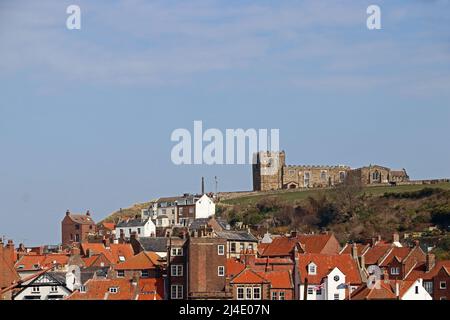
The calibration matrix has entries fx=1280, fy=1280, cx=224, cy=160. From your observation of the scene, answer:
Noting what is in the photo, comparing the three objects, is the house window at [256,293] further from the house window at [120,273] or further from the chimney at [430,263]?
the chimney at [430,263]

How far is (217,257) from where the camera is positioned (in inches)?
1692

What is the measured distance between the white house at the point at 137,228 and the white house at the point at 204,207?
18.8 feet

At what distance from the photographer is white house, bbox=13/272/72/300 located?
132 feet

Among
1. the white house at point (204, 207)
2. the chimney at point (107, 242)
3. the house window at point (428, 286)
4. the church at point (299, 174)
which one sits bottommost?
the house window at point (428, 286)

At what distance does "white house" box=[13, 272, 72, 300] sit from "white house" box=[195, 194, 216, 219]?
128 ft

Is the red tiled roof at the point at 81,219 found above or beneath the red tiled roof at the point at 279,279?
above

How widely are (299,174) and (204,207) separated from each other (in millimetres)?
16229

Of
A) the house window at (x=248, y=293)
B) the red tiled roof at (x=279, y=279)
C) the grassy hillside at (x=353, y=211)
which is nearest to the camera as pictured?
the house window at (x=248, y=293)

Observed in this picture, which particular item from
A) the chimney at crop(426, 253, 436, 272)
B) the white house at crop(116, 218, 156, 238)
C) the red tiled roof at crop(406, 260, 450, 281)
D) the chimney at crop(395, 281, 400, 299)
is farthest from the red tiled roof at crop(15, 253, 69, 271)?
the white house at crop(116, 218, 156, 238)

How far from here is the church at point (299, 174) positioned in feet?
304

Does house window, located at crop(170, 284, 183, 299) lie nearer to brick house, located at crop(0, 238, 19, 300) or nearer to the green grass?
brick house, located at crop(0, 238, 19, 300)

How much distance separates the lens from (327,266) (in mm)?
44406

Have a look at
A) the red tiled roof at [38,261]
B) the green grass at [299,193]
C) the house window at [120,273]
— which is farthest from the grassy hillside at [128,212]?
the house window at [120,273]
